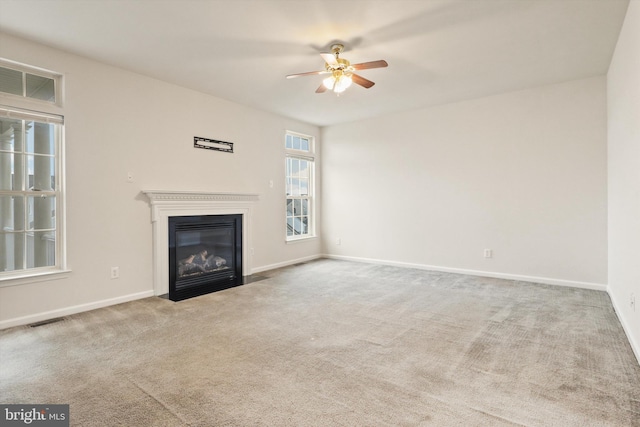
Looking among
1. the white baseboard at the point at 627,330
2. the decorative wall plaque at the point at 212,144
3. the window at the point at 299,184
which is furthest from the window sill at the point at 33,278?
the white baseboard at the point at 627,330

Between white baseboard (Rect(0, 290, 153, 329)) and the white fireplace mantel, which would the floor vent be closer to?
white baseboard (Rect(0, 290, 153, 329))

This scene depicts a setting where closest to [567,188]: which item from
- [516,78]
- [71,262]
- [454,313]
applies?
[516,78]

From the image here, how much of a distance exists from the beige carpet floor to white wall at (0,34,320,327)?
1.02 ft

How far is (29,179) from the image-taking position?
3.38 metres

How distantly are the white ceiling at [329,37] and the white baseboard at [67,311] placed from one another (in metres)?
2.65

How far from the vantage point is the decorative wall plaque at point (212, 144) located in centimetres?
473

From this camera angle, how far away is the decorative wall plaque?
4734mm

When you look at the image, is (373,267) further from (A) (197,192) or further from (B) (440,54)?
(B) (440,54)

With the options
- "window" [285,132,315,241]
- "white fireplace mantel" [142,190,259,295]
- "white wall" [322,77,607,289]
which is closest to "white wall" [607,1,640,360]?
"white wall" [322,77,607,289]

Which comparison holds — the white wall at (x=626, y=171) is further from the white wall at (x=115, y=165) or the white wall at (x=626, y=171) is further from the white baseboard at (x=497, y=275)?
the white wall at (x=115, y=165)

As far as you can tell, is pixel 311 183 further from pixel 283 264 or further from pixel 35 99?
pixel 35 99

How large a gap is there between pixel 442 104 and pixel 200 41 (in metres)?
3.80

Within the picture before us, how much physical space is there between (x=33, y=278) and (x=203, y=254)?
6.34 ft

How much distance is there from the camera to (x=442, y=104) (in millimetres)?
5453
